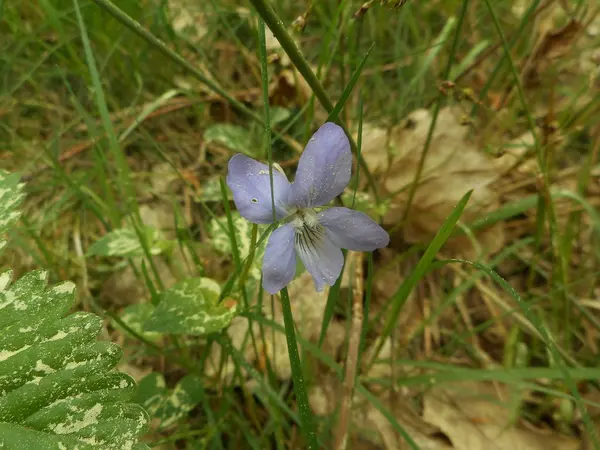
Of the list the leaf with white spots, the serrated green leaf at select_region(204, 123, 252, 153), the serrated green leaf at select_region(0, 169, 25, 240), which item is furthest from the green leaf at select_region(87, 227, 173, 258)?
the serrated green leaf at select_region(204, 123, 252, 153)

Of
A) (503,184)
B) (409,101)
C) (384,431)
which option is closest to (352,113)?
(409,101)

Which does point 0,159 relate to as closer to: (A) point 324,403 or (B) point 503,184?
(A) point 324,403

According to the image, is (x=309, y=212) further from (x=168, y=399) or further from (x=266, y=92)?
(x=168, y=399)

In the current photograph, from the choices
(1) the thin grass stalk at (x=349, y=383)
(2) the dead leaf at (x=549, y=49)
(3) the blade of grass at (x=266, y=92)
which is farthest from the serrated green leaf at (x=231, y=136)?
(2) the dead leaf at (x=549, y=49)

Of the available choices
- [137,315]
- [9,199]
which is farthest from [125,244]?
[9,199]

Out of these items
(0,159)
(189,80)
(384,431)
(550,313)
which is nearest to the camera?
Result: (384,431)

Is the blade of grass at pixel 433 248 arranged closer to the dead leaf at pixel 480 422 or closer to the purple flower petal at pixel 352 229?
the purple flower petal at pixel 352 229
